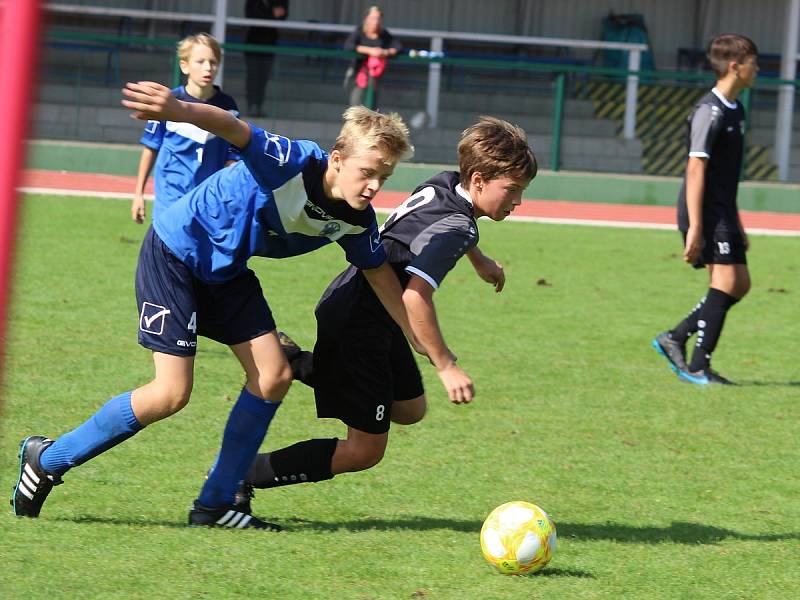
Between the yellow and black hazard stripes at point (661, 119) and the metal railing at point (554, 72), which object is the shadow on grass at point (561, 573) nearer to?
the metal railing at point (554, 72)

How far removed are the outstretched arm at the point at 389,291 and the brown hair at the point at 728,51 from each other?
138 inches

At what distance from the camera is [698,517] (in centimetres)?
498

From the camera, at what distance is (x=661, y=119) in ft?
58.2

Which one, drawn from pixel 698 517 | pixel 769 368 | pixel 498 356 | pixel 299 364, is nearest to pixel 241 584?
pixel 299 364

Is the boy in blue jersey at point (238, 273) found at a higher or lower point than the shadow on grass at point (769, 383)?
higher

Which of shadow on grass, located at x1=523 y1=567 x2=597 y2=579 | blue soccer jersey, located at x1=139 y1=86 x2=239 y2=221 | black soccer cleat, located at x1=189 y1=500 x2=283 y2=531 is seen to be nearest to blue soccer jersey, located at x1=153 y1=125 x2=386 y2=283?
black soccer cleat, located at x1=189 y1=500 x2=283 y2=531

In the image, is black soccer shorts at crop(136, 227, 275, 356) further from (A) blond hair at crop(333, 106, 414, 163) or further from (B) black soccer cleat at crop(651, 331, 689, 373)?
(B) black soccer cleat at crop(651, 331, 689, 373)

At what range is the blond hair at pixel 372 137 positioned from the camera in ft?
13.8

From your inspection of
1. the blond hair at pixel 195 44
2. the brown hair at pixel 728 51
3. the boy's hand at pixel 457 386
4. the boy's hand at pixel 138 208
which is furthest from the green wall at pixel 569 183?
the boy's hand at pixel 457 386

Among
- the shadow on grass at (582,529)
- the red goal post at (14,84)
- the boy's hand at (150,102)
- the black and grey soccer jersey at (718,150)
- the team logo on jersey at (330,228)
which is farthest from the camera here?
the black and grey soccer jersey at (718,150)

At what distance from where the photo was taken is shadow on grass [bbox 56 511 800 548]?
4652 millimetres

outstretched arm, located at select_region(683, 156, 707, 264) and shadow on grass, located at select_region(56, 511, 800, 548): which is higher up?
outstretched arm, located at select_region(683, 156, 707, 264)

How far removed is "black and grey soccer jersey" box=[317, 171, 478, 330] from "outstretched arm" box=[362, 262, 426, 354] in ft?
0.27

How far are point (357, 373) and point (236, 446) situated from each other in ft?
1.64
